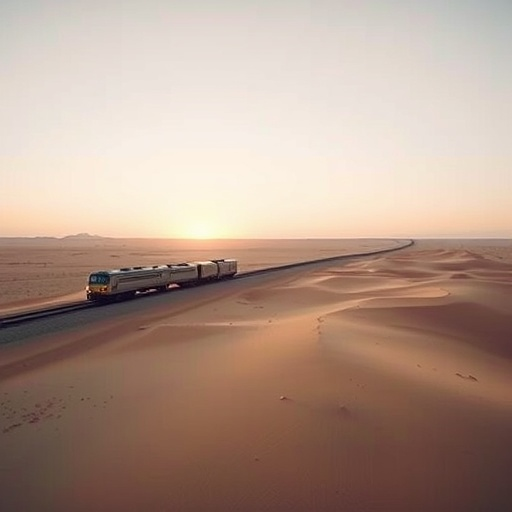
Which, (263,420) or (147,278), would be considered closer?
(263,420)

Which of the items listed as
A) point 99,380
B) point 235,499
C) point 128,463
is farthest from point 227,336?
point 235,499

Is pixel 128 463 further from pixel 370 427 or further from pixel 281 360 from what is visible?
pixel 281 360

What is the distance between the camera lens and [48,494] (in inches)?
292

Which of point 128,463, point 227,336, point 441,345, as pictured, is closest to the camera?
point 128,463

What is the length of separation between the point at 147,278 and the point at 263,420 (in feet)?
95.2

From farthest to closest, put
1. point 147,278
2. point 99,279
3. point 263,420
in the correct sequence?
point 147,278 → point 99,279 → point 263,420

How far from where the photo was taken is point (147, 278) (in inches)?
1447

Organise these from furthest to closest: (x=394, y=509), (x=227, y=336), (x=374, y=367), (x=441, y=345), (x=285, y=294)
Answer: (x=285, y=294)
(x=227, y=336)
(x=441, y=345)
(x=374, y=367)
(x=394, y=509)

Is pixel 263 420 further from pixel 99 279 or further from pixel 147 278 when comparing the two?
pixel 147 278

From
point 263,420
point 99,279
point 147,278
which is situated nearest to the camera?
point 263,420

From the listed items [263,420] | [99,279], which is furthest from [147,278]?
[263,420]

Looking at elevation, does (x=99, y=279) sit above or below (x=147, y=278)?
above

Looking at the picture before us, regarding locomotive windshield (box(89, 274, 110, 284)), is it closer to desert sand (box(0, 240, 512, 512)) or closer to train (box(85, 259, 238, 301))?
train (box(85, 259, 238, 301))

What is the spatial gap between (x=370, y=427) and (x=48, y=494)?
662 centimetres
